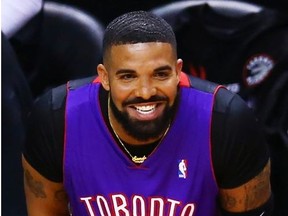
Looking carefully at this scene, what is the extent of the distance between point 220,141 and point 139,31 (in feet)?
1.12

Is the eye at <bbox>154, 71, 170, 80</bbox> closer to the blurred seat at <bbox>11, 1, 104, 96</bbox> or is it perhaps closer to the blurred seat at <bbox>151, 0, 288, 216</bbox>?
the blurred seat at <bbox>151, 0, 288, 216</bbox>

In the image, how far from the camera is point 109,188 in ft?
5.94

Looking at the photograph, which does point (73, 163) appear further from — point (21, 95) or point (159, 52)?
point (21, 95)

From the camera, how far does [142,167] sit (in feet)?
5.88

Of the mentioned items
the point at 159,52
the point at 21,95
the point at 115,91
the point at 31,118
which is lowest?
the point at 21,95

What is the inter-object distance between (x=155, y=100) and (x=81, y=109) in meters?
0.28

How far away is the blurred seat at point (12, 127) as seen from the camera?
90.8 inches

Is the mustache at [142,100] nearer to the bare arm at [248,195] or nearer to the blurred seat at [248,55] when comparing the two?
the bare arm at [248,195]

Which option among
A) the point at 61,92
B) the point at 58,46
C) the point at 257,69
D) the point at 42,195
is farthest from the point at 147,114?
→ the point at 58,46

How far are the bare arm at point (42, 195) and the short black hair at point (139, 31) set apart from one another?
1.42 feet

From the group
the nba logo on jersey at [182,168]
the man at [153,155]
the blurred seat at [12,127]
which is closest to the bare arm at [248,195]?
the man at [153,155]

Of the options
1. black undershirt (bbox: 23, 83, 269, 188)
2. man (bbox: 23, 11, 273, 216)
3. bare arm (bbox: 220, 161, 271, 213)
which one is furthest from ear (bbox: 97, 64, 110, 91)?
bare arm (bbox: 220, 161, 271, 213)

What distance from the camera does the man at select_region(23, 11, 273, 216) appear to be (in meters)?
1.76

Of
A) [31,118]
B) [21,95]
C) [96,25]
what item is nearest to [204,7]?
[96,25]
